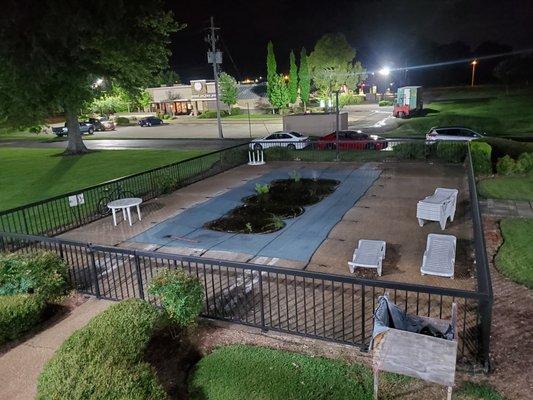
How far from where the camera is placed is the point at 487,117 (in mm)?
40375

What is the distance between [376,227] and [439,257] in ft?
10.0

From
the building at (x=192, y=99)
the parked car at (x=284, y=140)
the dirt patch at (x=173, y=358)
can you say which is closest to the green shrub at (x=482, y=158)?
the parked car at (x=284, y=140)

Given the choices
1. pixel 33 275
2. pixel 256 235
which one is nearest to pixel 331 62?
pixel 256 235

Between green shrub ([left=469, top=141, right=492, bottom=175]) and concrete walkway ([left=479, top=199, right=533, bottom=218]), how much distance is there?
4.07 m

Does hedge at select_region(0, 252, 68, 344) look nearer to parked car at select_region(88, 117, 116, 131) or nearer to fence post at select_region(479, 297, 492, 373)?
fence post at select_region(479, 297, 492, 373)

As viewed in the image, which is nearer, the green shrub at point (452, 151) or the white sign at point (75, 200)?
the white sign at point (75, 200)

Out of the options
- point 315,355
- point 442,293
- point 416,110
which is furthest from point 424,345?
point 416,110

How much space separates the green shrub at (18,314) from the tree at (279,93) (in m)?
56.6

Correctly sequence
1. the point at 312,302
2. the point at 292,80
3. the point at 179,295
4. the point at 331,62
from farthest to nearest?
1. the point at 331,62
2. the point at 292,80
3. the point at 312,302
4. the point at 179,295

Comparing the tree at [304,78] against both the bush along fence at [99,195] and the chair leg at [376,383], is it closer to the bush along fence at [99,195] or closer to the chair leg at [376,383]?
the bush along fence at [99,195]

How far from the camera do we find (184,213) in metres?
13.5

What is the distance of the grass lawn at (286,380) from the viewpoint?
16.2 ft

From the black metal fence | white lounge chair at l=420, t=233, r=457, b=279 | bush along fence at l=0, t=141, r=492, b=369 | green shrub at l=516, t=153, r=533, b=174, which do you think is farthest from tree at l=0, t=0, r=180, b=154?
green shrub at l=516, t=153, r=533, b=174

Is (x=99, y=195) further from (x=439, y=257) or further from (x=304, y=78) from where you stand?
(x=304, y=78)
